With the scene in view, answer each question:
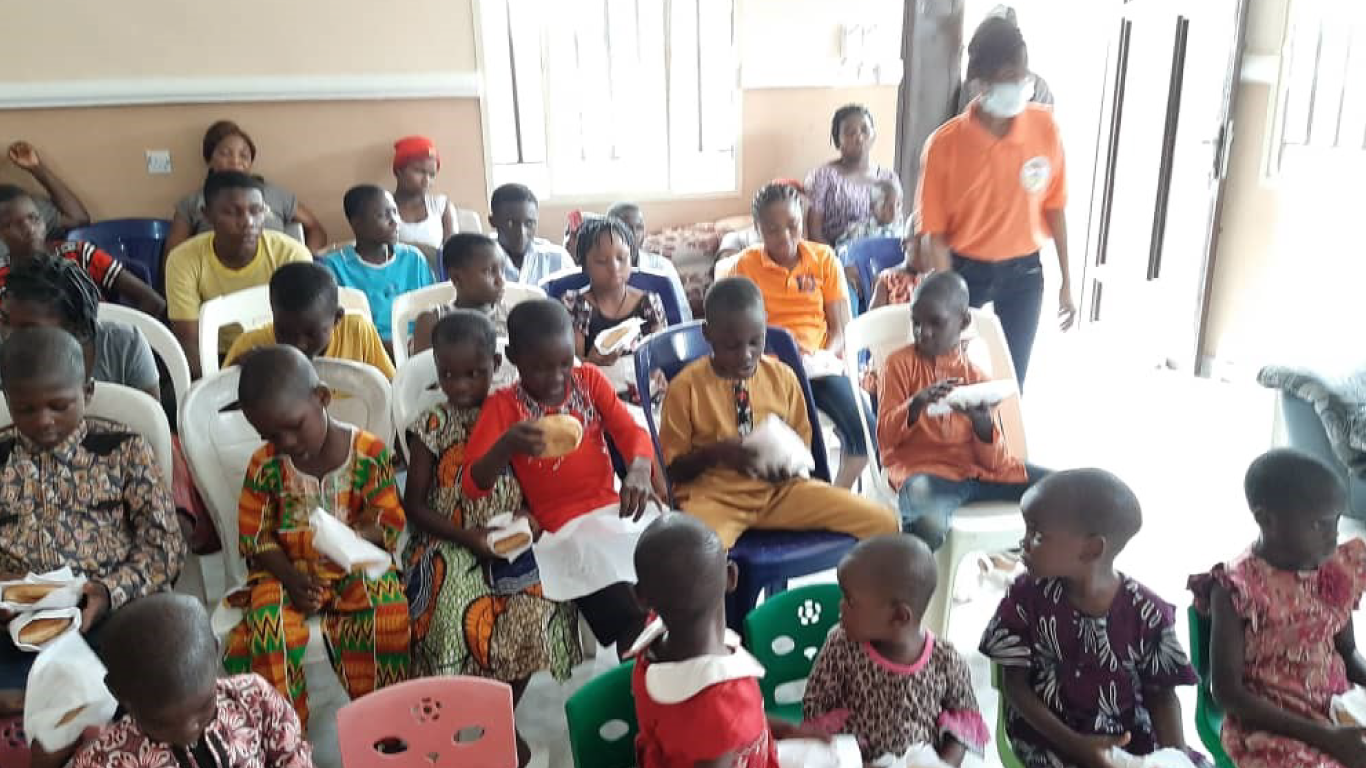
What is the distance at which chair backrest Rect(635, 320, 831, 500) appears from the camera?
2.62m

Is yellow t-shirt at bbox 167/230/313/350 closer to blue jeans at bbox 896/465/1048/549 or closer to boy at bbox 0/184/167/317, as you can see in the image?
boy at bbox 0/184/167/317

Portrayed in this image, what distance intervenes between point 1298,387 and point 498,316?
261 centimetres

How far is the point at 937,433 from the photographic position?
2.62 m

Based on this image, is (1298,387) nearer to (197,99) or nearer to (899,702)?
(899,702)

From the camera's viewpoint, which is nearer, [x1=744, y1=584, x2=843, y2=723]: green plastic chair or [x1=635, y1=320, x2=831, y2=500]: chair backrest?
[x1=744, y1=584, x2=843, y2=723]: green plastic chair

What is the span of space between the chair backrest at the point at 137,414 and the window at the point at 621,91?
3258mm

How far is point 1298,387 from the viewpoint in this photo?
324 cm

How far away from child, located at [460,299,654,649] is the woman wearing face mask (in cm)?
152

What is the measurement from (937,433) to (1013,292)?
37.0 inches

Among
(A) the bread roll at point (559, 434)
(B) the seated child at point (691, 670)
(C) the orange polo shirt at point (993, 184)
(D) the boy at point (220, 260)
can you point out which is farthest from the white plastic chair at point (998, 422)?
(D) the boy at point (220, 260)

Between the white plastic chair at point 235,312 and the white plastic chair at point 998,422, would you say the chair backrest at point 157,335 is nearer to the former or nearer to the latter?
the white plastic chair at point 235,312

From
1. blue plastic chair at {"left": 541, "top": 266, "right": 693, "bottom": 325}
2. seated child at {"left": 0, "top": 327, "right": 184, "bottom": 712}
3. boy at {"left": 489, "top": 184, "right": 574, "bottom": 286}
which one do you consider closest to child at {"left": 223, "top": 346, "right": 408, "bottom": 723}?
seated child at {"left": 0, "top": 327, "right": 184, "bottom": 712}

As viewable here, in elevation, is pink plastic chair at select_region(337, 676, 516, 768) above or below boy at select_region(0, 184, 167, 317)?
below

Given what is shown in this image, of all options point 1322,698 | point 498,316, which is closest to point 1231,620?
point 1322,698
